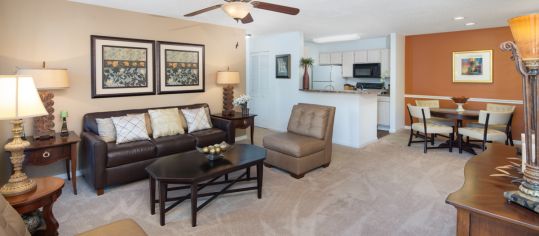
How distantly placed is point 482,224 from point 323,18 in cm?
407

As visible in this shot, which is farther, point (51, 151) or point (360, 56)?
point (360, 56)

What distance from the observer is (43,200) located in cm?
203

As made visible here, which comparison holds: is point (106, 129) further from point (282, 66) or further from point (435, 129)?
point (435, 129)

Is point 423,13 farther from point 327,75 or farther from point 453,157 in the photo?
point 327,75

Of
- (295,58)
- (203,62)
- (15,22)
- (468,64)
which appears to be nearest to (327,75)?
(295,58)

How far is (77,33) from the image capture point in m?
3.90

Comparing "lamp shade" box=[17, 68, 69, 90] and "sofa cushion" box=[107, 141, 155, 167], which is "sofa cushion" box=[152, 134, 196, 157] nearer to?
"sofa cushion" box=[107, 141, 155, 167]

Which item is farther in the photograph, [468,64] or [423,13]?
[468,64]

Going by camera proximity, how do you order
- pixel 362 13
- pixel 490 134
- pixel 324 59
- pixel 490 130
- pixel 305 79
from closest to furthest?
1. pixel 362 13
2. pixel 490 134
3. pixel 490 130
4. pixel 305 79
5. pixel 324 59

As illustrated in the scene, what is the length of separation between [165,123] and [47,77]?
1.42m

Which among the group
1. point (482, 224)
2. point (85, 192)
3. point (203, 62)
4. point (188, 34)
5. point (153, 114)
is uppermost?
point (188, 34)

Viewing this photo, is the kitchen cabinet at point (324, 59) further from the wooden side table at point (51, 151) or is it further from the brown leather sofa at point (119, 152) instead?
the wooden side table at point (51, 151)

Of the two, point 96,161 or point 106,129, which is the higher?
point 106,129

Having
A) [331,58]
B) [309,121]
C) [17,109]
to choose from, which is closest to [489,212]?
[17,109]
